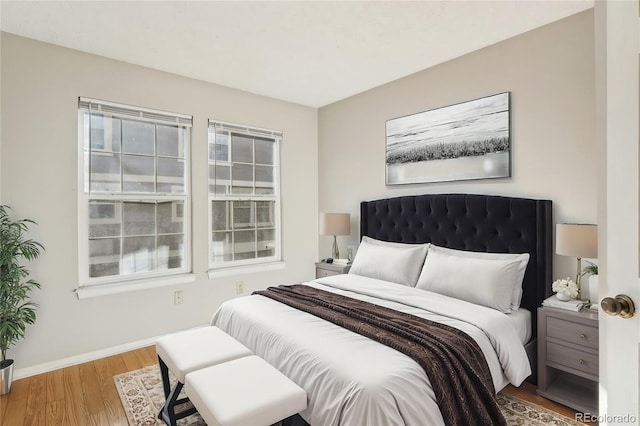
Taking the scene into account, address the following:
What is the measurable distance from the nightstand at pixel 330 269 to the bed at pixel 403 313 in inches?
15.4

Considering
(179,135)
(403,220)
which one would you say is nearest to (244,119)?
(179,135)

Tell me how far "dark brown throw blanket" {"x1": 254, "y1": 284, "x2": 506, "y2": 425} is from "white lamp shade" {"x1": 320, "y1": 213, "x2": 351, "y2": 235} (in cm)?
168

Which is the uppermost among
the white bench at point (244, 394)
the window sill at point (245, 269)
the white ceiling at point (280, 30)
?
the white ceiling at point (280, 30)

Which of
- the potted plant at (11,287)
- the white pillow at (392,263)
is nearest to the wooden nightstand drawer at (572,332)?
the white pillow at (392,263)

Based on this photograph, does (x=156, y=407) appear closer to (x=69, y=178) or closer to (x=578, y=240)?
(x=69, y=178)

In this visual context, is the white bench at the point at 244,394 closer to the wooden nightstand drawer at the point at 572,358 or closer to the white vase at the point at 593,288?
the wooden nightstand drawer at the point at 572,358

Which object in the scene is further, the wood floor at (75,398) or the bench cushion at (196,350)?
the wood floor at (75,398)

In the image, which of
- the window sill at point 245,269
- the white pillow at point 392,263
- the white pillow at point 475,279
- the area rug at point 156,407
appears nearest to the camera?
the area rug at point 156,407

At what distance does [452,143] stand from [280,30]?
1.77 meters

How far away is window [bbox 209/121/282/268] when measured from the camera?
3756 millimetres

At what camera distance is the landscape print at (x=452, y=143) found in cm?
286

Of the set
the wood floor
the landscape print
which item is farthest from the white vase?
the landscape print

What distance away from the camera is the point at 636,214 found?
0.98 metres

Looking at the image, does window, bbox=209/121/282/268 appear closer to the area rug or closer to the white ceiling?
the white ceiling
